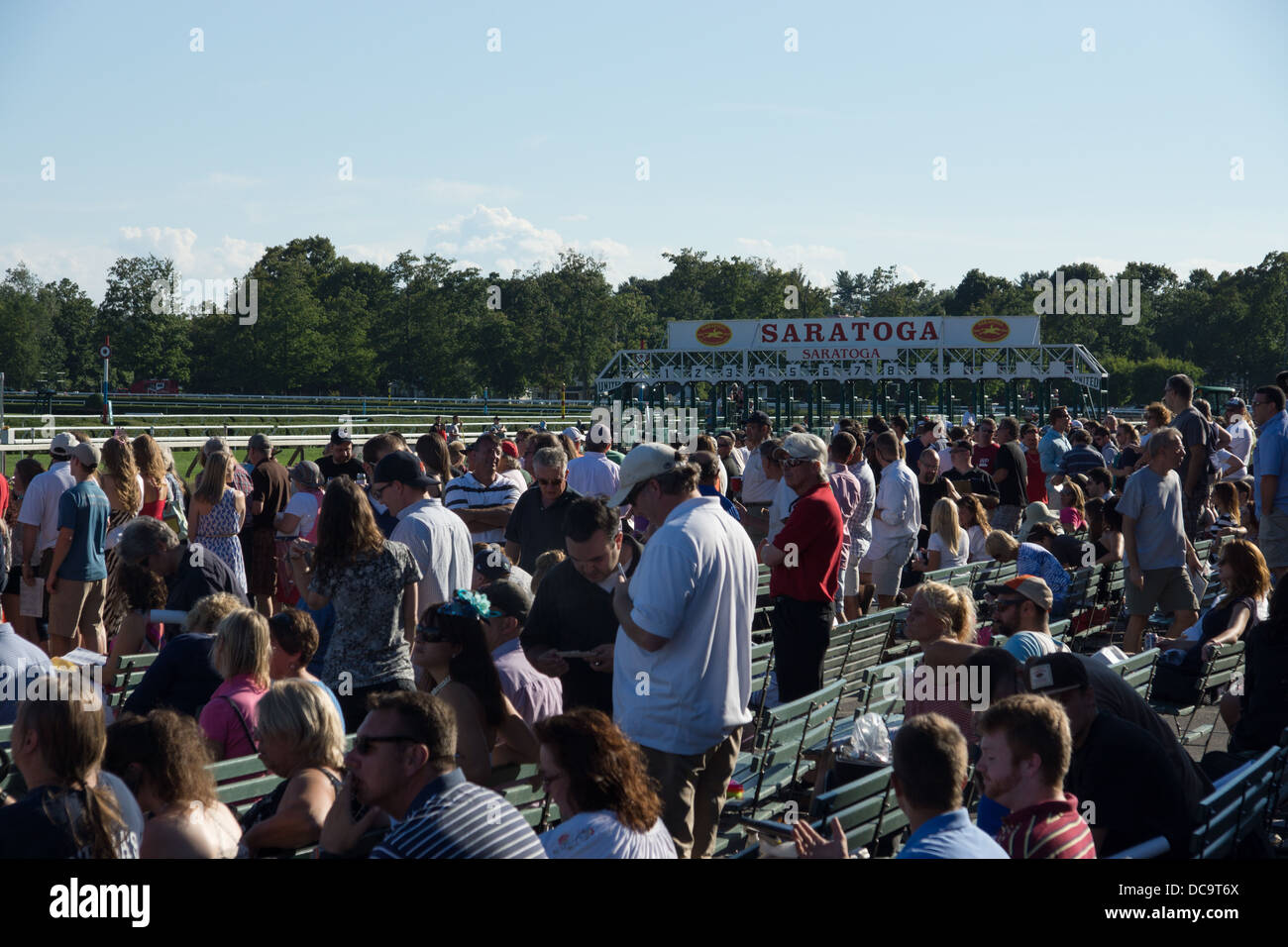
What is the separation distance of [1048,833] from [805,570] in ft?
10.3

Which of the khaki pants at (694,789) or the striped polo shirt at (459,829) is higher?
the striped polo shirt at (459,829)

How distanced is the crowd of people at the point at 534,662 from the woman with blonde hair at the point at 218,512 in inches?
0.8

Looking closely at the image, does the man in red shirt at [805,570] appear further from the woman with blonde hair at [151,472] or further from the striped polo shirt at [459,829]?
the woman with blonde hair at [151,472]

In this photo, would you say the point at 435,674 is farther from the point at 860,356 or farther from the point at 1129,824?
the point at 860,356

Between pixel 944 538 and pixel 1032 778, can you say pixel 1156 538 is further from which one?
pixel 1032 778

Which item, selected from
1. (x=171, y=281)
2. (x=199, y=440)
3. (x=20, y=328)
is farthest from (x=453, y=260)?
(x=199, y=440)

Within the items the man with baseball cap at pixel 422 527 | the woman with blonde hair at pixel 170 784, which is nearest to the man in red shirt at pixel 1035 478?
the man with baseball cap at pixel 422 527

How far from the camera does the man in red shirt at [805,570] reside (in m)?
6.64

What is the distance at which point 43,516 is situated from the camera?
8.82 metres

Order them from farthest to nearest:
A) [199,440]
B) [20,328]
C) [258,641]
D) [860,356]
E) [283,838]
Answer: [20,328]
[860,356]
[199,440]
[258,641]
[283,838]
